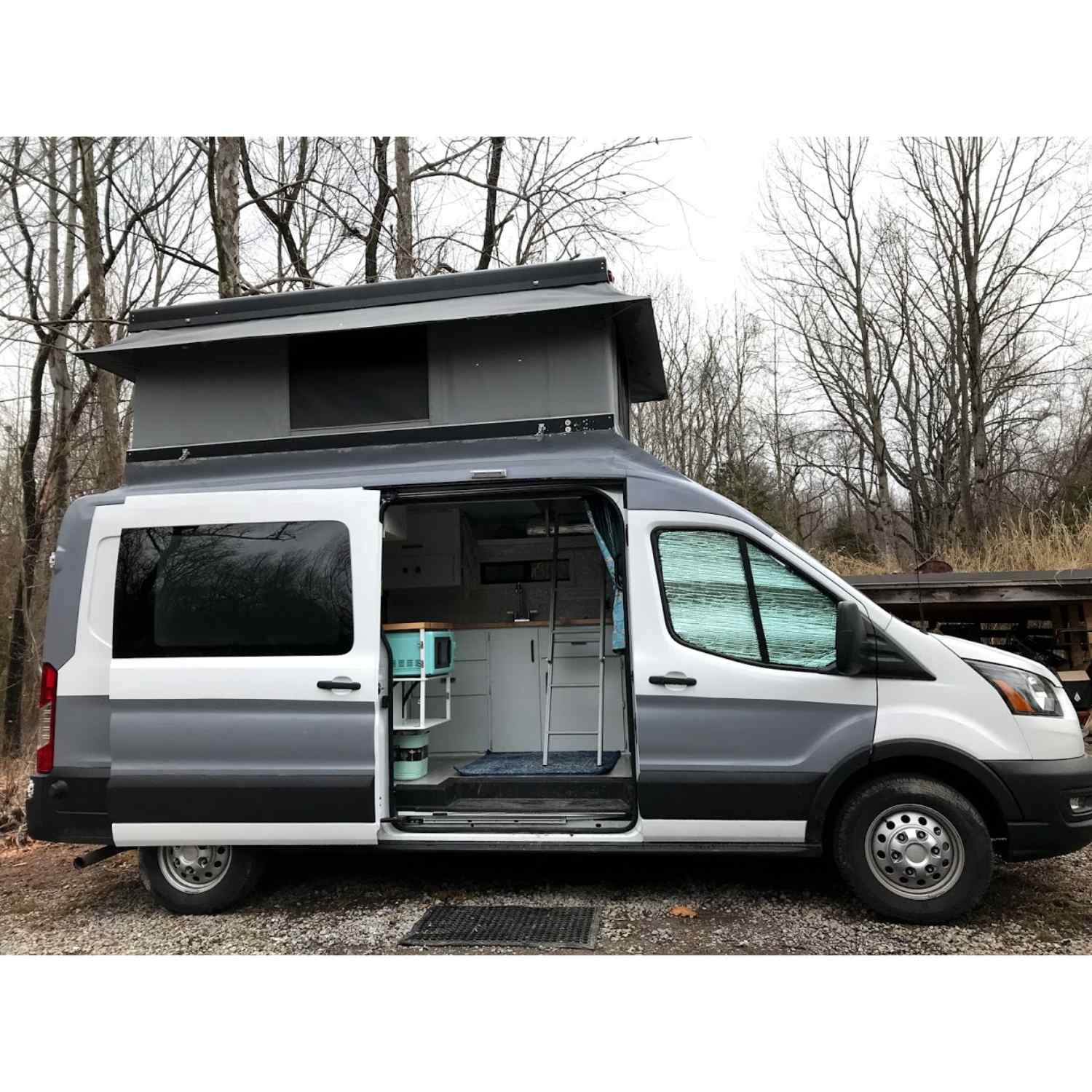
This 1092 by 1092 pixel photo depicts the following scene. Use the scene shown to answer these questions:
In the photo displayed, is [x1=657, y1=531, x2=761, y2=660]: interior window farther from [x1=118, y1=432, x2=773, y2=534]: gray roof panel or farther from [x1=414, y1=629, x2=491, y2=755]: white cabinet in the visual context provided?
[x1=414, y1=629, x2=491, y2=755]: white cabinet

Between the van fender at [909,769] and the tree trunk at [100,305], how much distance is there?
11861 millimetres

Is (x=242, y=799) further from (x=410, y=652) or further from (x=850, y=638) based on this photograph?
(x=850, y=638)

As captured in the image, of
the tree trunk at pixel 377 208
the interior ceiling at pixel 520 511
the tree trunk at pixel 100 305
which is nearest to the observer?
the interior ceiling at pixel 520 511

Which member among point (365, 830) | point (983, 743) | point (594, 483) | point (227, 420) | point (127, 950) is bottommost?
point (127, 950)

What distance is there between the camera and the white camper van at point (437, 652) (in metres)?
4.17

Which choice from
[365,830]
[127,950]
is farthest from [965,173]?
[127,950]

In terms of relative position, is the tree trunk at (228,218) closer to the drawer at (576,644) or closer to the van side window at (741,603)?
the drawer at (576,644)

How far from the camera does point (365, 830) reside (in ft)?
14.9

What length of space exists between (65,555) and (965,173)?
55.8 feet

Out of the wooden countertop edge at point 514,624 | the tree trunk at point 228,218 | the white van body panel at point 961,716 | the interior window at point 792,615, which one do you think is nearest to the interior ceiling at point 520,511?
the wooden countertop edge at point 514,624

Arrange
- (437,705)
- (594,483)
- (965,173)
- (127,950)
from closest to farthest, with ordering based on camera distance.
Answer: (127,950) → (594,483) → (437,705) → (965,173)

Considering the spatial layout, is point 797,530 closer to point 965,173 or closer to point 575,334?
point 965,173

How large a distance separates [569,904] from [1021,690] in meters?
2.52

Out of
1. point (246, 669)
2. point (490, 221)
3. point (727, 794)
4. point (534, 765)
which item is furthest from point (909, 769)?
point (490, 221)
